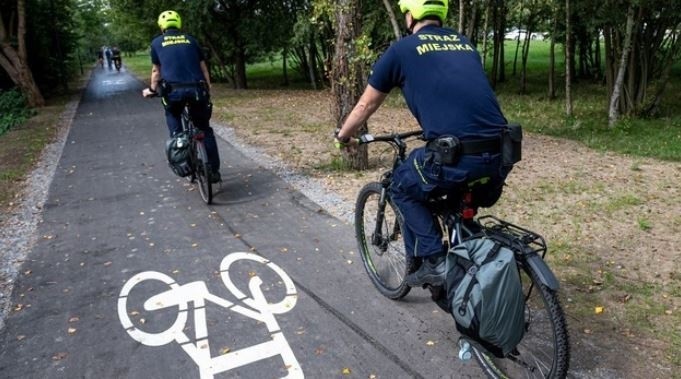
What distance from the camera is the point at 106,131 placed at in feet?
42.2

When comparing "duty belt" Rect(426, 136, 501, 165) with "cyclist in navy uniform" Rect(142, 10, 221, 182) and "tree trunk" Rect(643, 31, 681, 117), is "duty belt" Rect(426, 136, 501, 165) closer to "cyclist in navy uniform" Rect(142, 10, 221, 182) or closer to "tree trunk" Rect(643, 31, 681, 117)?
"cyclist in navy uniform" Rect(142, 10, 221, 182)

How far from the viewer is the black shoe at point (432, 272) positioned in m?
3.28

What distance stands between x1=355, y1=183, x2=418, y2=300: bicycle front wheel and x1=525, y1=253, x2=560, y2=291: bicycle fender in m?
1.20

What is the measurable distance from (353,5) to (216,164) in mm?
2795

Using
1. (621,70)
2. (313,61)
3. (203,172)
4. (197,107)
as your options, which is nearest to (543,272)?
(203,172)

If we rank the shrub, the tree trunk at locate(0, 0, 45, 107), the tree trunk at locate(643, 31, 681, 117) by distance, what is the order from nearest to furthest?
the tree trunk at locate(643, 31, 681, 117) < the shrub < the tree trunk at locate(0, 0, 45, 107)

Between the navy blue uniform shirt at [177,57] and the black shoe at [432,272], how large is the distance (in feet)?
13.8

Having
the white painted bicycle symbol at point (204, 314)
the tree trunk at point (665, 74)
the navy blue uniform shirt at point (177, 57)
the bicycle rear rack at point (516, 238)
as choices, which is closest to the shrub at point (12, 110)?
the navy blue uniform shirt at point (177, 57)

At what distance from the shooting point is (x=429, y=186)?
311 cm

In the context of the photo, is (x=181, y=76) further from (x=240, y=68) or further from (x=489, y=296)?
(x=240, y=68)

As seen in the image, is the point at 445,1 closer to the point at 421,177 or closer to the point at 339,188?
the point at 421,177

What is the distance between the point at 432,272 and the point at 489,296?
70 centimetres

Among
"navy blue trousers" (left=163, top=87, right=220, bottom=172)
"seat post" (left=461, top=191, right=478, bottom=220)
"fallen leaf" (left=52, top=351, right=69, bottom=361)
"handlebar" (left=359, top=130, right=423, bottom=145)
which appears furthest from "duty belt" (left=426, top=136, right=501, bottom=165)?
"navy blue trousers" (left=163, top=87, right=220, bottom=172)

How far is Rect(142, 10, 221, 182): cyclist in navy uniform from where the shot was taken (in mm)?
6473
